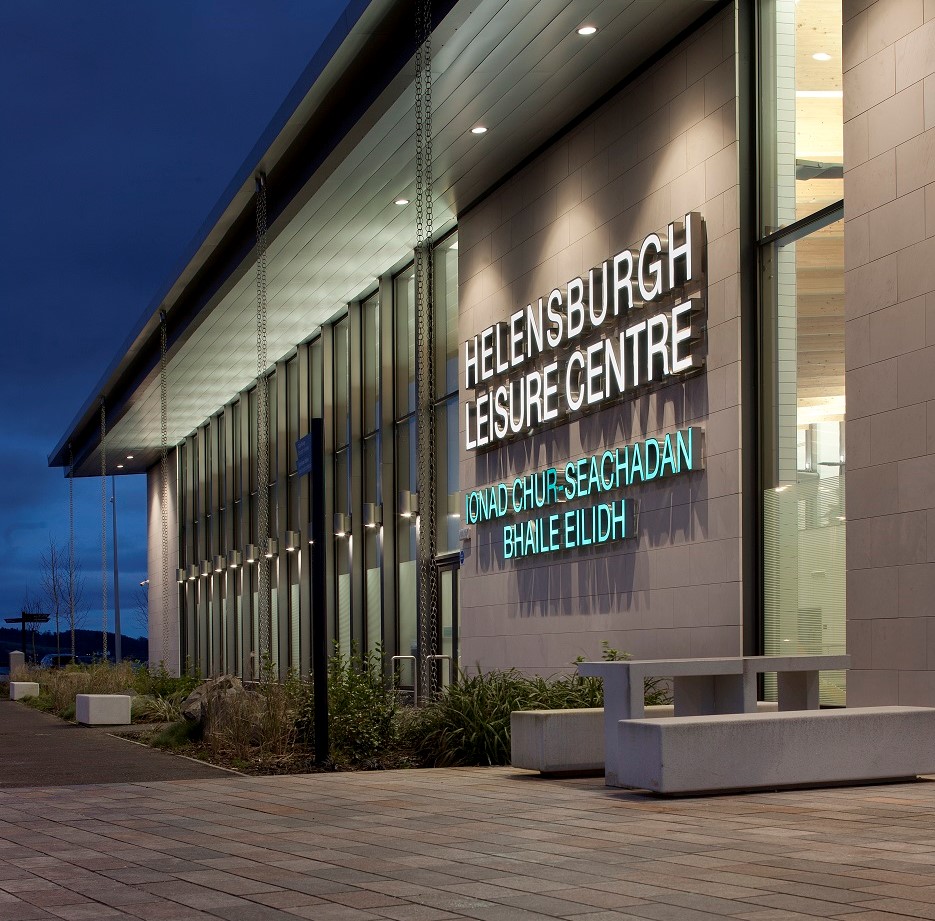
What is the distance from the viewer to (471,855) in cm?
754

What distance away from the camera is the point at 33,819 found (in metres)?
9.77

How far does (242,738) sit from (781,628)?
587cm

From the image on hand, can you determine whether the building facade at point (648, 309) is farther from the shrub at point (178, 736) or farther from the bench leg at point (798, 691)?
the shrub at point (178, 736)

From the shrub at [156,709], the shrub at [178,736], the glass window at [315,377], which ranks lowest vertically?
the shrub at [156,709]

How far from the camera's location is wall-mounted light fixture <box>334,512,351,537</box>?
3158 centimetres

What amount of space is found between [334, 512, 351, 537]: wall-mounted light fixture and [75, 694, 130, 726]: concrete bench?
30.0ft


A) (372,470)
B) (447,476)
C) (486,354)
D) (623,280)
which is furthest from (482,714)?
(372,470)

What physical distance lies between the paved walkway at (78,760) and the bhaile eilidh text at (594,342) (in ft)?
22.9

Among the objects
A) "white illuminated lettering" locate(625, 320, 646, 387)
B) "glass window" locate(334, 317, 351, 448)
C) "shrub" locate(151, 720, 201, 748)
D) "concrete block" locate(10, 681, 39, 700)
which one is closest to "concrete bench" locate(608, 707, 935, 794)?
"white illuminated lettering" locate(625, 320, 646, 387)

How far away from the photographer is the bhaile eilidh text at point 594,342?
1638 centimetres

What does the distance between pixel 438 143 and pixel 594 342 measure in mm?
4139

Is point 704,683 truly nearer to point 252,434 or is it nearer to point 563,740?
point 563,740

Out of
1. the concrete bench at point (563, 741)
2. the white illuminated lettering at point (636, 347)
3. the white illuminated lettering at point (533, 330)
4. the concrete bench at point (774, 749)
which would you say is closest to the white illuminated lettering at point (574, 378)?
the white illuminated lettering at point (533, 330)

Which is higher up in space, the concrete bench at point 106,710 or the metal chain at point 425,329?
the metal chain at point 425,329
